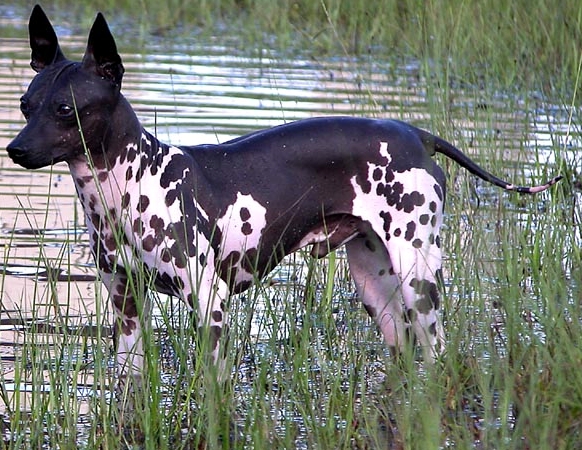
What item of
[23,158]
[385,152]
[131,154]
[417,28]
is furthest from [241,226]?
[417,28]

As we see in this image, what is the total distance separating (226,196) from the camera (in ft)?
16.8

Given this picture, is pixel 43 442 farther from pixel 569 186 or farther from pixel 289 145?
pixel 569 186

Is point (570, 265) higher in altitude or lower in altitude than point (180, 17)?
lower

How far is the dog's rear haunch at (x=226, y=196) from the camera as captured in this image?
15.6 ft

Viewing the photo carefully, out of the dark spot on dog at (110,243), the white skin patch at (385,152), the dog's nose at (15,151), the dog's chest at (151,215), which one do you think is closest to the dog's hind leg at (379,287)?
the white skin patch at (385,152)

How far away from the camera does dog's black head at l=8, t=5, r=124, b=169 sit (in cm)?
464

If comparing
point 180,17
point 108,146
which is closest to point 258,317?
point 108,146

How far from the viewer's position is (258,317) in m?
5.95

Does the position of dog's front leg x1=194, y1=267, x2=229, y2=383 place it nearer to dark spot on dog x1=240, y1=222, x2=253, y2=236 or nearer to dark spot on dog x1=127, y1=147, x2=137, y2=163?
dark spot on dog x1=240, y1=222, x2=253, y2=236

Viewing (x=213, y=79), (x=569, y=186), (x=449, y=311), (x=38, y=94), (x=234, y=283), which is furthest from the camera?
(x=213, y=79)

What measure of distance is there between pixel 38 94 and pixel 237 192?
85 cm

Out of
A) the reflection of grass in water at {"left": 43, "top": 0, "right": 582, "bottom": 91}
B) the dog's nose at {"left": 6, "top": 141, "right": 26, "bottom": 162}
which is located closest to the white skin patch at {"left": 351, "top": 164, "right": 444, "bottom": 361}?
the dog's nose at {"left": 6, "top": 141, "right": 26, "bottom": 162}

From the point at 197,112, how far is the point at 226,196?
197 inches

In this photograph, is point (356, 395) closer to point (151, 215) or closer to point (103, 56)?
point (151, 215)
